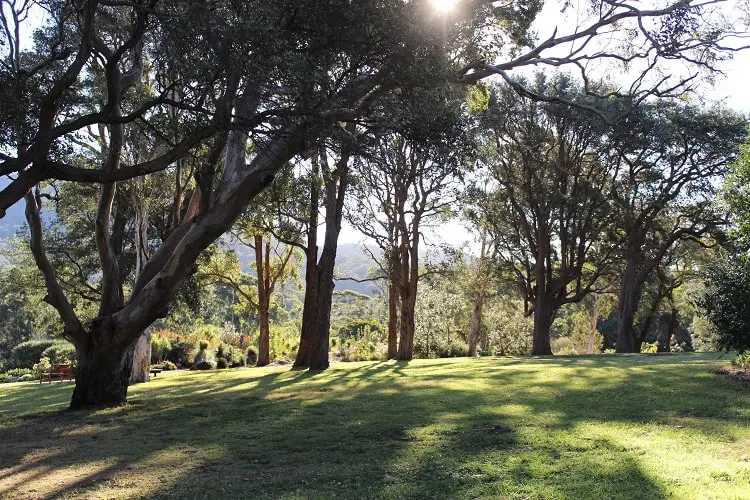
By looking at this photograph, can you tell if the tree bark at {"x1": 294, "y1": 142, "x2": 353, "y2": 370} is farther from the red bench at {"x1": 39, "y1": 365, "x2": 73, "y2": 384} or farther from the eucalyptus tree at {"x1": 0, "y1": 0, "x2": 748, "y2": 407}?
the red bench at {"x1": 39, "y1": 365, "x2": 73, "y2": 384}

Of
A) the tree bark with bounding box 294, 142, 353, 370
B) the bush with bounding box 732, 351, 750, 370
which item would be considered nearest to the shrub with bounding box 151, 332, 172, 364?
the tree bark with bounding box 294, 142, 353, 370

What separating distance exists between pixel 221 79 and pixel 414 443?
5736 millimetres

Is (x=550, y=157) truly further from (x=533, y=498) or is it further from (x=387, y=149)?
(x=533, y=498)

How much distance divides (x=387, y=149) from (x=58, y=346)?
30.7m

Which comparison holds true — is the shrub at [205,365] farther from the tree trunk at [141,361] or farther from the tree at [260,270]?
the tree trunk at [141,361]

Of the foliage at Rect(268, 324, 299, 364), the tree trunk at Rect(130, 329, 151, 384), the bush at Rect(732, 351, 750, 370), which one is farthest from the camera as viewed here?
the foliage at Rect(268, 324, 299, 364)

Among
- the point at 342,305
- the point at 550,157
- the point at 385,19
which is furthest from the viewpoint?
the point at 342,305

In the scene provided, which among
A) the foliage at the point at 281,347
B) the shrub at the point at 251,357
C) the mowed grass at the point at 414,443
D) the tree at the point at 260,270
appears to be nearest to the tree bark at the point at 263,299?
the tree at the point at 260,270

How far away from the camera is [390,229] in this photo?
2708 centimetres

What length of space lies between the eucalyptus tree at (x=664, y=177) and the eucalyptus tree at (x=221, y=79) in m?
14.1

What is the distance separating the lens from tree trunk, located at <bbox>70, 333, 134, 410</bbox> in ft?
39.1

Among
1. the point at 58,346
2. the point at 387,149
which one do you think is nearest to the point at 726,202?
the point at 387,149

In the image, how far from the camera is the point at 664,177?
89.1 feet

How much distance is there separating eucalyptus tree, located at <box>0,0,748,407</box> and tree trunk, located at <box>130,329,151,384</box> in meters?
7.93
